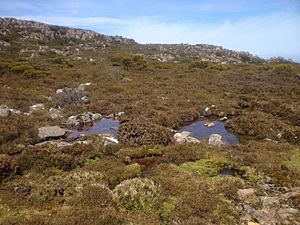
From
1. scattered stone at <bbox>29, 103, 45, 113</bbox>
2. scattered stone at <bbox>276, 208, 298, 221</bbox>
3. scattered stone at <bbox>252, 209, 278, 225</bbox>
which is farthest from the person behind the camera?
scattered stone at <bbox>29, 103, 45, 113</bbox>

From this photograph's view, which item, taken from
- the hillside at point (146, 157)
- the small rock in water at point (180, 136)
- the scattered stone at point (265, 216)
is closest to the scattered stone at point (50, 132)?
the hillside at point (146, 157)

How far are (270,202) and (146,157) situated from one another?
649 cm

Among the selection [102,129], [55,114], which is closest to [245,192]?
[102,129]

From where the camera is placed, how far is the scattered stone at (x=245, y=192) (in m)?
11.6

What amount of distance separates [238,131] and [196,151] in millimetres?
6178

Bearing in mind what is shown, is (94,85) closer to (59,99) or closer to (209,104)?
(59,99)

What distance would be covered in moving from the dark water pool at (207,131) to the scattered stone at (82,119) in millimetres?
6501

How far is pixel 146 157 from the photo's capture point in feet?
51.5

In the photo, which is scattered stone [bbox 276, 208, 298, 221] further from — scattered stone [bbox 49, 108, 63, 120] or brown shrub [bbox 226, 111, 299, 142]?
scattered stone [bbox 49, 108, 63, 120]

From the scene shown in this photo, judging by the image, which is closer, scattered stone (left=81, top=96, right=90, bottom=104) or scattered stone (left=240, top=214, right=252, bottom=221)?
scattered stone (left=240, top=214, right=252, bottom=221)

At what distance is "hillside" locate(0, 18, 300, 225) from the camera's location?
33.7 ft

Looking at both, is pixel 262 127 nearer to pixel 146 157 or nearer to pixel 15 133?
pixel 146 157

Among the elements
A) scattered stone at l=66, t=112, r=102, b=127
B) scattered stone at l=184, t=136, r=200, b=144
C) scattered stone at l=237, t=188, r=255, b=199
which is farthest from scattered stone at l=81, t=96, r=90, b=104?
scattered stone at l=237, t=188, r=255, b=199

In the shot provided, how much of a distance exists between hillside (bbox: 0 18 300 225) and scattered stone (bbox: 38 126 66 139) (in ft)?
0.19
